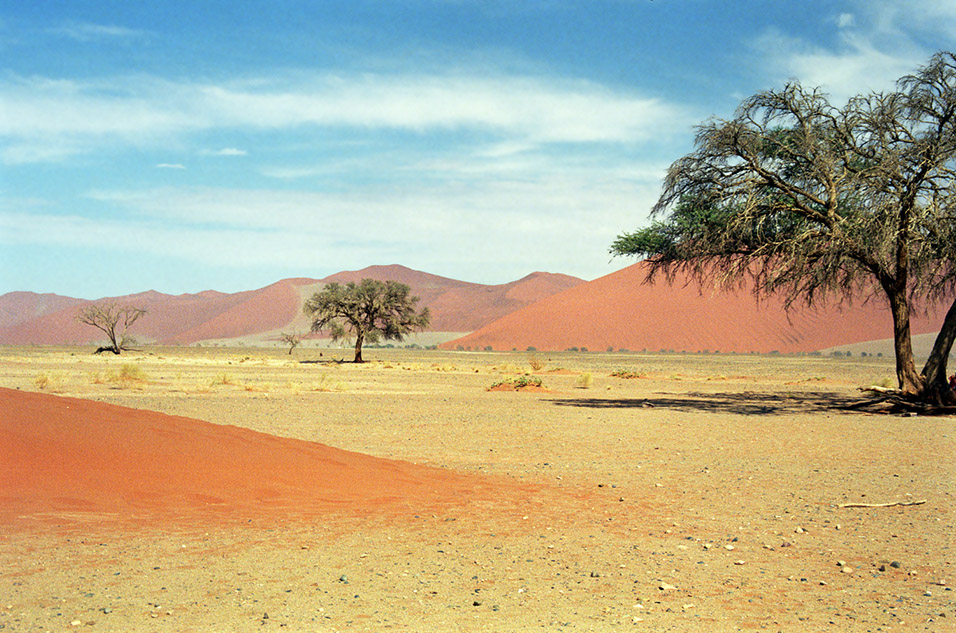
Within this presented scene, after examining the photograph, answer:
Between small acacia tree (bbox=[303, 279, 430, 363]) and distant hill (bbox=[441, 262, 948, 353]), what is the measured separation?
2170 inches

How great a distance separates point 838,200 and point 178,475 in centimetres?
1823

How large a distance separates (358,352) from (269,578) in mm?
54566

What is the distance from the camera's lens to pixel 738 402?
26.2m

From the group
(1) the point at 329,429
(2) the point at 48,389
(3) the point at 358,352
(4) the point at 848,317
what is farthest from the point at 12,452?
(4) the point at 848,317

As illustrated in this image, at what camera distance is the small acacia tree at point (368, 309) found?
59906 mm

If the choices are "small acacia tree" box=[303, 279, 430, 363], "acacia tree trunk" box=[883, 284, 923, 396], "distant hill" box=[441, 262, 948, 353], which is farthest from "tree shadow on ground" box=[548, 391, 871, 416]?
"distant hill" box=[441, 262, 948, 353]

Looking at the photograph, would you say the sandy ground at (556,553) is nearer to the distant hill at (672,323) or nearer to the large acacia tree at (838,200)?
the large acacia tree at (838,200)

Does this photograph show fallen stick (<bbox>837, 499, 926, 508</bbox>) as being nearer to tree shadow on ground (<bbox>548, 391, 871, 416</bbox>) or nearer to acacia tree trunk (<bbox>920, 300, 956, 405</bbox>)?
tree shadow on ground (<bbox>548, 391, 871, 416</bbox>)

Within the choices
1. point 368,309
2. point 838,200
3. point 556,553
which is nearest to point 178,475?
point 556,553

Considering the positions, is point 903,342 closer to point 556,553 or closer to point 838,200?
point 838,200

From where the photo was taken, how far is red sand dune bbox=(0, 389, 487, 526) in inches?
337

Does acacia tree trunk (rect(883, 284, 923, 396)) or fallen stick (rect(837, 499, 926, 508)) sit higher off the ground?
acacia tree trunk (rect(883, 284, 923, 396))

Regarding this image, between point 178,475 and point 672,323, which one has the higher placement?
point 672,323

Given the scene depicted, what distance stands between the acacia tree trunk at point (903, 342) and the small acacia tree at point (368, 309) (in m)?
41.8
